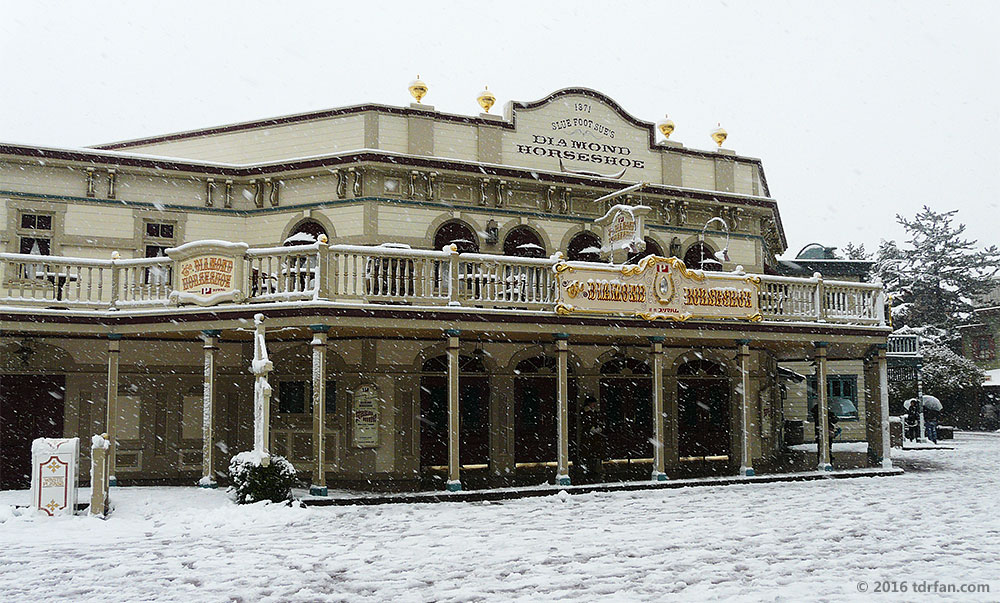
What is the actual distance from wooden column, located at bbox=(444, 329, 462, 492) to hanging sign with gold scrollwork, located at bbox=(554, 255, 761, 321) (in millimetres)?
2317

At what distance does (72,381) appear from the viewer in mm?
18141

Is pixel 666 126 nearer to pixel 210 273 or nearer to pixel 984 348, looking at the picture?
pixel 210 273

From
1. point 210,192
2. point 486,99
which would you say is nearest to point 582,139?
point 486,99

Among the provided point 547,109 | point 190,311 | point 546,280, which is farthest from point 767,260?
point 190,311

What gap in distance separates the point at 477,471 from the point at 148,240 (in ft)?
30.7

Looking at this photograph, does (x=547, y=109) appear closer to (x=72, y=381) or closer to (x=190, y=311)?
(x=190, y=311)

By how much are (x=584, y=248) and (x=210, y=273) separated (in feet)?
32.1

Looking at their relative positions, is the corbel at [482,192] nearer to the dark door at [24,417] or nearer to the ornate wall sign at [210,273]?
the ornate wall sign at [210,273]

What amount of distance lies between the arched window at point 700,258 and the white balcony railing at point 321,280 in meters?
6.77

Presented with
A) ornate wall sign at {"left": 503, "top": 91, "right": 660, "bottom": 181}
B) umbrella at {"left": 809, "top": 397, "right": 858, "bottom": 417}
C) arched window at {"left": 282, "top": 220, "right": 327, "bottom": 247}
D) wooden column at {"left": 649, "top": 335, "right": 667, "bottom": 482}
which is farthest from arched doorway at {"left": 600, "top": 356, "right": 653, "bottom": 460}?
umbrella at {"left": 809, "top": 397, "right": 858, "bottom": 417}

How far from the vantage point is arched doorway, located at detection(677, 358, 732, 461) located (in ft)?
73.6

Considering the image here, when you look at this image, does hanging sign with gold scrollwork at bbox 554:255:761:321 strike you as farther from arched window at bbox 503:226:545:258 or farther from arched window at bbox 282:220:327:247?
arched window at bbox 282:220:327:247

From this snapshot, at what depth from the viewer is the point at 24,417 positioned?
17.8 meters

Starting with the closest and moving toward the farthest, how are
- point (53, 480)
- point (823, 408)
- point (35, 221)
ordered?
point (53, 480), point (35, 221), point (823, 408)
